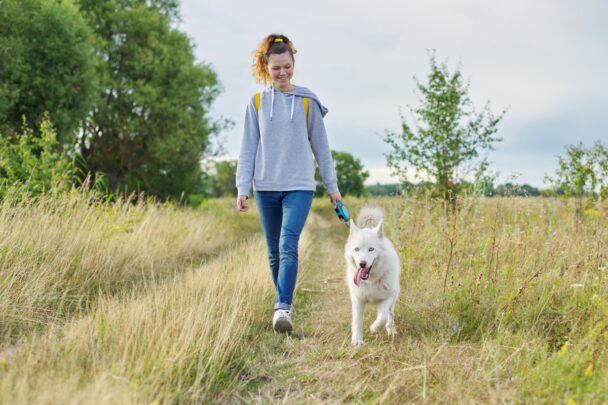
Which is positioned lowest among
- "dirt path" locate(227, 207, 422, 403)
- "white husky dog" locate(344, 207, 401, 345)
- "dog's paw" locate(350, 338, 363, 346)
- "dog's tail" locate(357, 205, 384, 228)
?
"dirt path" locate(227, 207, 422, 403)

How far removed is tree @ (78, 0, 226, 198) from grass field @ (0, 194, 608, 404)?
17693 mm

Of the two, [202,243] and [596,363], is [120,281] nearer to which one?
[202,243]

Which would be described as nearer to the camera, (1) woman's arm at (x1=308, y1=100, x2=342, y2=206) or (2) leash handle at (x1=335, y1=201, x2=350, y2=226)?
(2) leash handle at (x1=335, y1=201, x2=350, y2=226)

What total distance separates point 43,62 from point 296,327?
16791mm

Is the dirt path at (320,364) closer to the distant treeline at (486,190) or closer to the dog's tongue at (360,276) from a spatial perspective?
the dog's tongue at (360,276)

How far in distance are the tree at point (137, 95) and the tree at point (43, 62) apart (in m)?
4.61

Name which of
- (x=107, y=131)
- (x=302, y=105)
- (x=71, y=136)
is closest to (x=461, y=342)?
(x=302, y=105)

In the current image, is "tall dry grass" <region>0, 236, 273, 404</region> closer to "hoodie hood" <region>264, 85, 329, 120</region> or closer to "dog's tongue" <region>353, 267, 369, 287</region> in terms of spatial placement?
"dog's tongue" <region>353, 267, 369, 287</region>

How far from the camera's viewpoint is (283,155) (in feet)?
15.0

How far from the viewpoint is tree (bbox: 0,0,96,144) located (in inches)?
675

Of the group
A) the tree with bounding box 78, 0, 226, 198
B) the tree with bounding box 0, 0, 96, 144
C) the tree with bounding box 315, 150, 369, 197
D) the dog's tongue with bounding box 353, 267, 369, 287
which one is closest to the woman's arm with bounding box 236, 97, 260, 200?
the dog's tongue with bounding box 353, 267, 369, 287

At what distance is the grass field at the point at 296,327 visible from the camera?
2889mm

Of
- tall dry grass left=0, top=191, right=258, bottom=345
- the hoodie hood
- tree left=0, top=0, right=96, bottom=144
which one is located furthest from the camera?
tree left=0, top=0, right=96, bottom=144

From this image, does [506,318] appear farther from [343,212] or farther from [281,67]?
[281,67]
